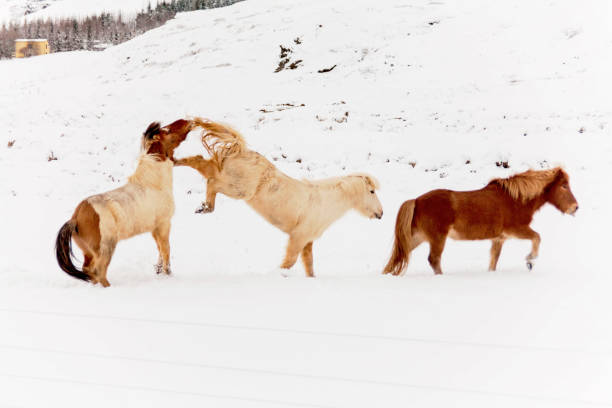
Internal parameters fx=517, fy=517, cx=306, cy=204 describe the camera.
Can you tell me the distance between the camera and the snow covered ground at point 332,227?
182 cm

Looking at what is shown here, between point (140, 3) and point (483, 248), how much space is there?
313 cm

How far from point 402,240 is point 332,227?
1028 millimetres

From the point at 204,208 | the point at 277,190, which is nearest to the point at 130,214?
the point at 204,208

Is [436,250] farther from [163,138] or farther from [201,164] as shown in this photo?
[163,138]

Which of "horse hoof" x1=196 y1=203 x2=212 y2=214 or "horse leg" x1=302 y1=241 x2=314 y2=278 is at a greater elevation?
"horse hoof" x1=196 y1=203 x2=212 y2=214

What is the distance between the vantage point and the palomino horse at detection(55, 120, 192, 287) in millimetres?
2393

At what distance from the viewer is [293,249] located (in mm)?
2729

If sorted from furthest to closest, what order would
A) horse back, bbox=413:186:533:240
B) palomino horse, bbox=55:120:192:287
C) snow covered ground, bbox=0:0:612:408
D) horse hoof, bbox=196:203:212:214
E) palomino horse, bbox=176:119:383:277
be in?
1. horse back, bbox=413:186:533:240
2. palomino horse, bbox=176:119:383:277
3. horse hoof, bbox=196:203:212:214
4. palomino horse, bbox=55:120:192:287
5. snow covered ground, bbox=0:0:612:408

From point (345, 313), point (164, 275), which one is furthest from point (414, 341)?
point (164, 275)

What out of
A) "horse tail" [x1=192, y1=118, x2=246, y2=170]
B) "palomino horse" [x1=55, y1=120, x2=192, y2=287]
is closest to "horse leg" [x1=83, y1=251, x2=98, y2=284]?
"palomino horse" [x1=55, y1=120, x2=192, y2=287]

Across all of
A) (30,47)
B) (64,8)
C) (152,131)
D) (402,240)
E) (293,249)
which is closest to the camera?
(152,131)

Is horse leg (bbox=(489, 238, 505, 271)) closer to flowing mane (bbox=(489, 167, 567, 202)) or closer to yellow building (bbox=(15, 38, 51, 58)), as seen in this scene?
flowing mane (bbox=(489, 167, 567, 202))

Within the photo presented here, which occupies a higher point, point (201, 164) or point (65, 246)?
point (201, 164)

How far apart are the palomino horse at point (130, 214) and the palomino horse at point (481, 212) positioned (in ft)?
4.11
